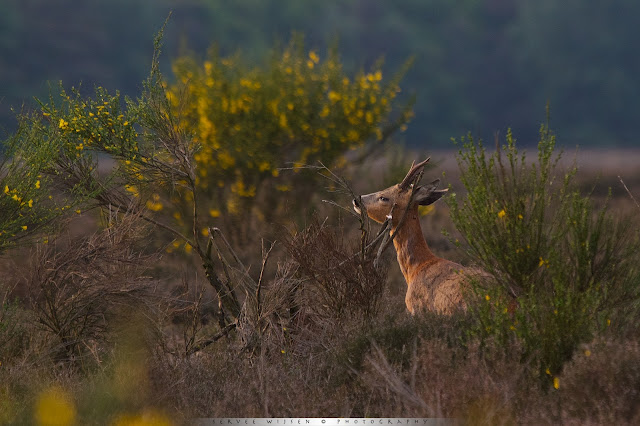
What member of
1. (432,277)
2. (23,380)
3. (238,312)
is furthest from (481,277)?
(23,380)

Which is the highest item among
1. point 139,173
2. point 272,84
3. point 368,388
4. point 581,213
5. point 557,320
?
point 272,84

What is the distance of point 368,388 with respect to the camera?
6023 millimetres

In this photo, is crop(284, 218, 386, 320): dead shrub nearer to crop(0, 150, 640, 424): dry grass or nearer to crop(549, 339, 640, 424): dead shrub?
crop(0, 150, 640, 424): dry grass

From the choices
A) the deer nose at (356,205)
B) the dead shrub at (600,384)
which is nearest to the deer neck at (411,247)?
the deer nose at (356,205)

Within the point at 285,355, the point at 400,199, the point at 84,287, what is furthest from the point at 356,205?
the point at 84,287

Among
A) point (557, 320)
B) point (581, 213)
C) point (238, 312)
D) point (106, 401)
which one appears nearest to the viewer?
point (106, 401)

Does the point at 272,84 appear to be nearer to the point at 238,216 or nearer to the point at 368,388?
the point at 238,216

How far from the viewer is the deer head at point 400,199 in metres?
7.95

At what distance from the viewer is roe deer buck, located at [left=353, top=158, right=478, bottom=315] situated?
7.48 meters

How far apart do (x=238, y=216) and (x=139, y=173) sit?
14.2ft

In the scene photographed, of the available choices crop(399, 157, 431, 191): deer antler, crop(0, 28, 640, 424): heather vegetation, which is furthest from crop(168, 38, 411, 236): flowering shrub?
crop(399, 157, 431, 191): deer antler

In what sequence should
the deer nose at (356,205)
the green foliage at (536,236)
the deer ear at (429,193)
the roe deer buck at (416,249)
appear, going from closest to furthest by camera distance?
the green foliage at (536,236), the roe deer buck at (416,249), the deer ear at (429,193), the deer nose at (356,205)

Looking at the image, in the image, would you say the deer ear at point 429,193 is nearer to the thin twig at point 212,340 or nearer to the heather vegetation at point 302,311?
the heather vegetation at point 302,311

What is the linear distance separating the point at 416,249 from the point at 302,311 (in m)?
1.32
